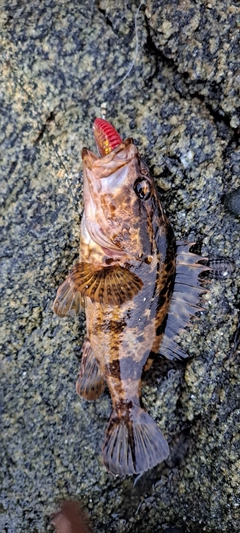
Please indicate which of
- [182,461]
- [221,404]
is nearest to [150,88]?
[221,404]

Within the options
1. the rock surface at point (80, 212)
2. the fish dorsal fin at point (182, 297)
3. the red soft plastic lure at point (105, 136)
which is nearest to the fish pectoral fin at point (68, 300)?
the rock surface at point (80, 212)

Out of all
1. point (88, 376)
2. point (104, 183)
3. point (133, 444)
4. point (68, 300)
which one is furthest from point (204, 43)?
point (133, 444)

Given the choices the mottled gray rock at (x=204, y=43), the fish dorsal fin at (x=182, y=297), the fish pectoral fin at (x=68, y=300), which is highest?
the mottled gray rock at (x=204, y=43)

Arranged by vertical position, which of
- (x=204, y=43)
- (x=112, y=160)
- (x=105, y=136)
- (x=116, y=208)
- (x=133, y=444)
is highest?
(x=204, y=43)

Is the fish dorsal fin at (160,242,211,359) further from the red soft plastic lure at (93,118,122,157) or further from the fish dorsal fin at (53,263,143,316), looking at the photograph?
the red soft plastic lure at (93,118,122,157)

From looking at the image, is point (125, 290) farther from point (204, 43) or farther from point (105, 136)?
point (204, 43)

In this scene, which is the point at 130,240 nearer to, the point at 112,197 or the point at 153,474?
the point at 112,197

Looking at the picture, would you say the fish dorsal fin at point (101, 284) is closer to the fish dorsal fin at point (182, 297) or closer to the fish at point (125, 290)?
the fish at point (125, 290)
